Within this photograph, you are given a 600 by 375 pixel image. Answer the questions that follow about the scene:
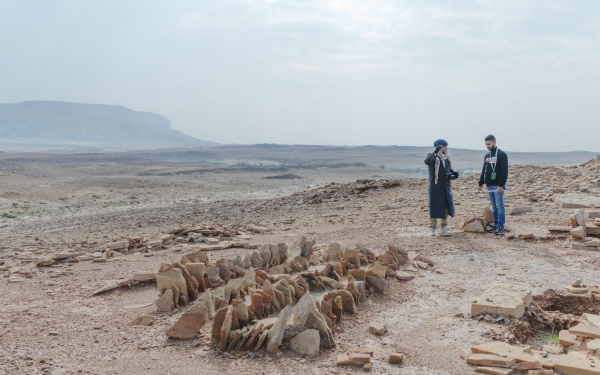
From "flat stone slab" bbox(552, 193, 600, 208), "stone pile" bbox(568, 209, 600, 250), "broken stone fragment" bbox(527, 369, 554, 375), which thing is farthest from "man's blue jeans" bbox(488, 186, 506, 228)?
"broken stone fragment" bbox(527, 369, 554, 375)

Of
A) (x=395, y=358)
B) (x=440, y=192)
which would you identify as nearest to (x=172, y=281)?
(x=395, y=358)

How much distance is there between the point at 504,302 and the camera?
5.50 meters

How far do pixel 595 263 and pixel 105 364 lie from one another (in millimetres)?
6677

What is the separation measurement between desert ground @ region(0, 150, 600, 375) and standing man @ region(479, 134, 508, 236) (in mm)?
364

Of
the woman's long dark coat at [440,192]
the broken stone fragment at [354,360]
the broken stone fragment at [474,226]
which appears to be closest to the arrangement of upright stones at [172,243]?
the woman's long dark coat at [440,192]

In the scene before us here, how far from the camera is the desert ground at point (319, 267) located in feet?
14.5

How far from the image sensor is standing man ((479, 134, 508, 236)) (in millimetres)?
9156

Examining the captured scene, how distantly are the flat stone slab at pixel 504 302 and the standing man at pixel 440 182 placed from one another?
147 inches

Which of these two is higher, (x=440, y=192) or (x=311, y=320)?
(x=440, y=192)

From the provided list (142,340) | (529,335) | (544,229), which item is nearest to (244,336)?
(142,340)

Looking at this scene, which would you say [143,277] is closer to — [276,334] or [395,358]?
[276,334]

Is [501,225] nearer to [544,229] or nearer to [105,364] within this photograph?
[544,229]

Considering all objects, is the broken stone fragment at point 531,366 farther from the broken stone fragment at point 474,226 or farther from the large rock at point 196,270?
the broken stone fragment at point 474,226

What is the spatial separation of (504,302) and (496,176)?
4.17 metres
